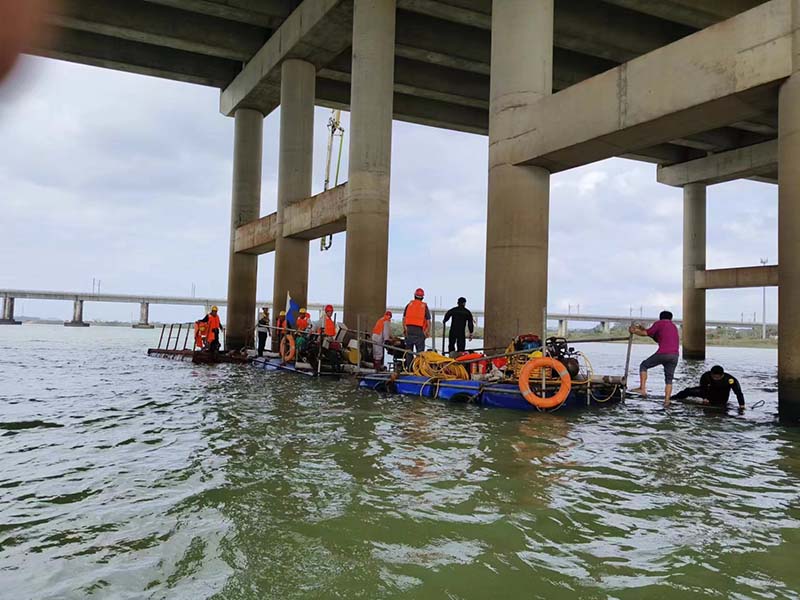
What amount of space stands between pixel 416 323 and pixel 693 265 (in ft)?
88.5

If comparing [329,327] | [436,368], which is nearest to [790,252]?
[436,368]

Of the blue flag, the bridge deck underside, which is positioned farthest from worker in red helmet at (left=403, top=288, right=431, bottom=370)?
the bridge deck underside

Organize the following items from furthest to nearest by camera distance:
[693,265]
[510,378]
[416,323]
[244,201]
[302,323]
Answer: [693,265] < [244,201] < [302,323] < [416,323] < [510,378]

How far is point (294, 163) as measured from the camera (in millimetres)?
26656

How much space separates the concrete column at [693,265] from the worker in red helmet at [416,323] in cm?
2586

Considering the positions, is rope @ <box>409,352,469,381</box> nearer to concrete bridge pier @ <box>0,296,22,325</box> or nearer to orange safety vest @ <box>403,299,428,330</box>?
orange safety vest @ <box>403,299,428,330</box>

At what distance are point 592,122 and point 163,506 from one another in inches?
467

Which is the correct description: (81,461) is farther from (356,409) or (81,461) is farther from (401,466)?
(356,409)

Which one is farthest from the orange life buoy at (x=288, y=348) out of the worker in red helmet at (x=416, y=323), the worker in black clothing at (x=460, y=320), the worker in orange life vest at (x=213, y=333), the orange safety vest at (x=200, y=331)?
the worker in black clothing at (x=460, y=320)

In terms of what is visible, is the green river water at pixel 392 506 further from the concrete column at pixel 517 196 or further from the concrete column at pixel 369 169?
the concrete column at pixel 369 169

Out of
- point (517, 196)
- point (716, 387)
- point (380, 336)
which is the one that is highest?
point (517, 196)

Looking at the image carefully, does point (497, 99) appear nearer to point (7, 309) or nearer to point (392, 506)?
point (392, 506)

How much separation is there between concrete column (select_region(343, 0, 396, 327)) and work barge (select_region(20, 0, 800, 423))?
5 cm

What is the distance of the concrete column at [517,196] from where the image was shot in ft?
50.3
